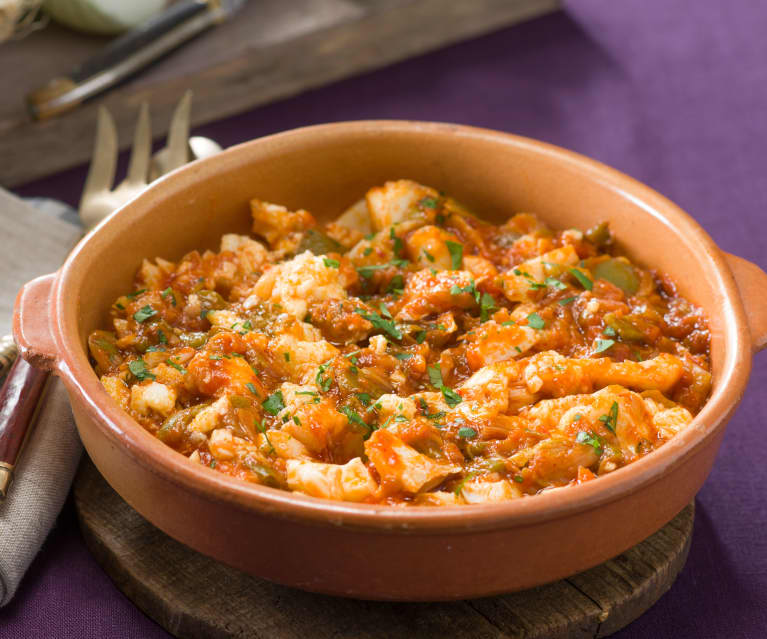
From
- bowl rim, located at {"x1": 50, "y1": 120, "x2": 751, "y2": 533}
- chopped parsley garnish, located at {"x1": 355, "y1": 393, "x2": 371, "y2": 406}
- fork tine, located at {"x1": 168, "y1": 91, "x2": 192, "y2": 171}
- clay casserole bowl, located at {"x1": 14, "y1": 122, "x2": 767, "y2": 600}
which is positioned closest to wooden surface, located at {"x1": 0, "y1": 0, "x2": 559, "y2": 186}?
fork tine, located at {"x1": 168, "y1": 91, "x2": 192, "y2": 171}

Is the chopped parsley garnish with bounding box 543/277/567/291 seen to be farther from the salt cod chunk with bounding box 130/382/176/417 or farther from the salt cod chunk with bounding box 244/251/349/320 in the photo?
the salt cod chunk with bounding box 130/382/176/417

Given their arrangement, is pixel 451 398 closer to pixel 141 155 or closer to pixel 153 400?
pixel 153 400

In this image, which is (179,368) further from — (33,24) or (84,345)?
(33,24)

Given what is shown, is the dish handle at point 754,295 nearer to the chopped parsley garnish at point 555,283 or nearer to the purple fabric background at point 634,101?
the chopped parsley garnish at point 555,283

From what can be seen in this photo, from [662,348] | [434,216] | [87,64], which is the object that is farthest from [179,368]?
[87,64]

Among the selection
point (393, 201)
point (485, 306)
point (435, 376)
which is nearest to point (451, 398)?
point (435, 376)

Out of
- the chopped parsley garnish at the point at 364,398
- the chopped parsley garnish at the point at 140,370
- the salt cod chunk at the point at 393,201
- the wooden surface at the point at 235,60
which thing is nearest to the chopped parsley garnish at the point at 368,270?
the salt cod chunk at the point at 393,201

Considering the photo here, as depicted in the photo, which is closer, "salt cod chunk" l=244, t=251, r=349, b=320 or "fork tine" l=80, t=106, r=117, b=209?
"salt cod chunk" l=244, t=251, r=349, b=320
